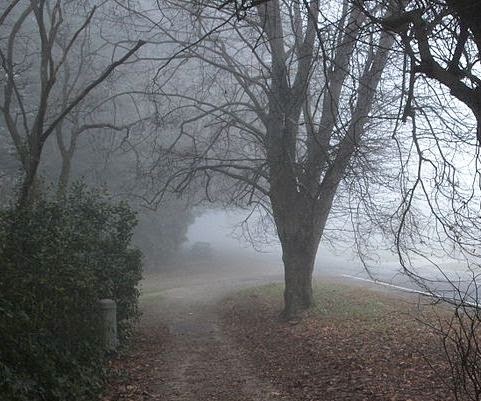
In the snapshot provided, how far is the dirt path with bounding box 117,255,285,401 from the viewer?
7666 millimetres

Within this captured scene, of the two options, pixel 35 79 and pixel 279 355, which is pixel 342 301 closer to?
pixel 279 355

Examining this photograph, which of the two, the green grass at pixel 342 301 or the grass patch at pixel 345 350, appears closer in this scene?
the grass patch at pixel 345 350

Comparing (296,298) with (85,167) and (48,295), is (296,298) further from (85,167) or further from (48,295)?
(85,167)

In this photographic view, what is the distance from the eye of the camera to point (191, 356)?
10297mm

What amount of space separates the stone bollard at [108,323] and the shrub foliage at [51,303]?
12.5 inches

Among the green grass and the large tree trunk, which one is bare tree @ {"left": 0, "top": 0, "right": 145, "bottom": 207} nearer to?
the large tree trunk

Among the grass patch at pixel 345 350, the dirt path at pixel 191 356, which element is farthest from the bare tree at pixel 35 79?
the grass patch at pixel 345 350

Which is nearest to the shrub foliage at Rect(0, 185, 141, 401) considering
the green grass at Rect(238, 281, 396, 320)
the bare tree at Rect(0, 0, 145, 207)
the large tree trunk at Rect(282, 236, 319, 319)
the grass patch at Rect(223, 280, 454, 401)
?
the bare tree at Rect(0, 0, 145, 207)

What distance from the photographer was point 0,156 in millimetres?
22266

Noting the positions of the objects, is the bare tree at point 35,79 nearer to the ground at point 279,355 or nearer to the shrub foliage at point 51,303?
the shrub foliage at point 51,303

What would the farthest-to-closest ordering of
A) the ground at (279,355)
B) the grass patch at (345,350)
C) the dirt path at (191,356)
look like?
the dirt path at (191,356) → the ground at (279,355) → the grass patch at (345,350)

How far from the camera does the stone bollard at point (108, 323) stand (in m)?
9.12

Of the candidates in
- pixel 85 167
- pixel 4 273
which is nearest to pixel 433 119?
pixel 4 273

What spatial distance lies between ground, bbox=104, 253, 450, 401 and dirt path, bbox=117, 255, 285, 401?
0.02 meters
